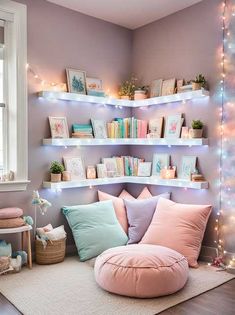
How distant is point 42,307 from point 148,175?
2.05 m

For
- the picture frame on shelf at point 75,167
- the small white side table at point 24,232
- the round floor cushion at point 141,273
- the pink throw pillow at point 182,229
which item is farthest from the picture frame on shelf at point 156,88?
the small white side table at point 24,232

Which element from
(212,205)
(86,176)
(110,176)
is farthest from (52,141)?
(212,205)

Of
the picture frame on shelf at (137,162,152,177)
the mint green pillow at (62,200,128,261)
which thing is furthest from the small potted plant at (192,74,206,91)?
the mint green pillow at (62,200,128,261)

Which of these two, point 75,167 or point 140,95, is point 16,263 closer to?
point 75,167

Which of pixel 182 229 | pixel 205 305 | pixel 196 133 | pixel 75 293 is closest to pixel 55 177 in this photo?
pixel 75 293

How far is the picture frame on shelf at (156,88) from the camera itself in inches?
155

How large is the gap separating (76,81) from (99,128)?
1.95ft

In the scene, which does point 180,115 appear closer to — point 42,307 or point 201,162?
point 201,162

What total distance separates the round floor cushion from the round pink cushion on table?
0.91m

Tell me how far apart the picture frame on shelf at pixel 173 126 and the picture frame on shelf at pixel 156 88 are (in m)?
0.34

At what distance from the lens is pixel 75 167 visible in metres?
3.77

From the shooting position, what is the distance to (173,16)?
3.83m

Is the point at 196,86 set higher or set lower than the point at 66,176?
higher

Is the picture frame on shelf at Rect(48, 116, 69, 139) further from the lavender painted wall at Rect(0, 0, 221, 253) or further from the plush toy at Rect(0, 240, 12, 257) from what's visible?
the plush toy at Rect(0, 240, 12, 257)
